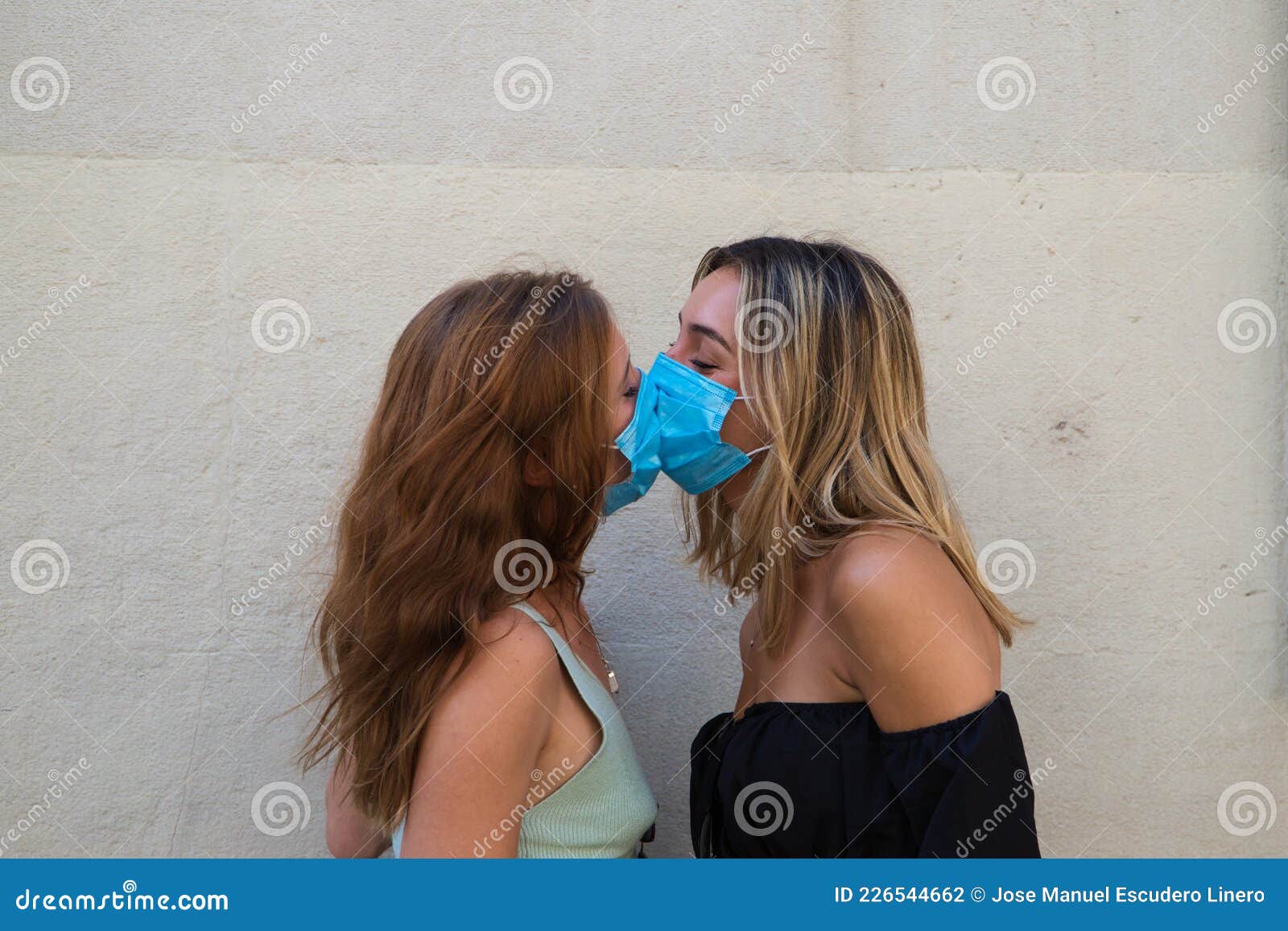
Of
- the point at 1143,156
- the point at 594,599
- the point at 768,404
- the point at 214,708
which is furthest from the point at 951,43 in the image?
the point at 214,708

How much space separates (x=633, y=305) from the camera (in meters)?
3.00

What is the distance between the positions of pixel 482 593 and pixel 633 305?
128cm

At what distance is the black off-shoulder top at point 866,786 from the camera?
1.91 m

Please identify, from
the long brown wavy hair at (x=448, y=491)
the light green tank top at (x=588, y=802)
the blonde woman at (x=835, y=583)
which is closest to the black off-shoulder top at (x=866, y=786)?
the blonde woman at (x=835, y=583)

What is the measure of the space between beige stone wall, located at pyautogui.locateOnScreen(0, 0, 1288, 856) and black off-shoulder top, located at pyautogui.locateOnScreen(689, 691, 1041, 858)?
92cm

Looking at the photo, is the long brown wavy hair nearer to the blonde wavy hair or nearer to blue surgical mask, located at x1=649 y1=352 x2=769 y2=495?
blue surgical mask, located at x1=649 y1=352 x2=769 y2=495

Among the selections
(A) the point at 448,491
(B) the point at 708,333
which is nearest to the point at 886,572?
(B) the point at 708,333

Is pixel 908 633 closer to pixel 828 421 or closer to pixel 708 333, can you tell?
pixel 828 421

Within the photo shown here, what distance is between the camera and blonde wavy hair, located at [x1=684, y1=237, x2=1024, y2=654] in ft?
7.16

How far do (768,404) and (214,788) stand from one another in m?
2.05

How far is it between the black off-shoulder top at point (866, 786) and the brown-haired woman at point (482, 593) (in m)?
0.25

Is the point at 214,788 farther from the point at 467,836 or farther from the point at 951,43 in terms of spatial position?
the point at 951,43

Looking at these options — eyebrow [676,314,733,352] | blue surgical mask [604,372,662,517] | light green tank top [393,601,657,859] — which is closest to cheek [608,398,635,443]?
blue surgical mask [604,372,662,517]

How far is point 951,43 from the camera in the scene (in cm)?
304
